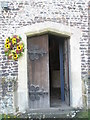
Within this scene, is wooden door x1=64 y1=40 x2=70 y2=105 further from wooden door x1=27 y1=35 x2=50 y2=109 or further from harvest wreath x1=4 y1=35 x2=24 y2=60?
harvest wreath x1=4 y1=35 x2=24 y2=60

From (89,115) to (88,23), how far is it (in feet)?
8.43

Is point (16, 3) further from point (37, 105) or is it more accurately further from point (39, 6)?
point (37, 105)

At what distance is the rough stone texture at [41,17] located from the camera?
5645 mm

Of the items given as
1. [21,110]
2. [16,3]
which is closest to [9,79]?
[21,110]

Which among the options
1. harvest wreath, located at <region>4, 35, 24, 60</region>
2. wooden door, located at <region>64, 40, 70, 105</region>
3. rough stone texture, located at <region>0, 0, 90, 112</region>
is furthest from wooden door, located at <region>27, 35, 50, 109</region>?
wooden door, located at <region>64, 40, 70, 105</region>

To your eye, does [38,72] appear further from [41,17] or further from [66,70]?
[41,17]

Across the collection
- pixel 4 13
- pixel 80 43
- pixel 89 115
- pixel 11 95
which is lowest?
pixel 89 115

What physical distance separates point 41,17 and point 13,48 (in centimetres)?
117

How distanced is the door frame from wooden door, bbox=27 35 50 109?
10.5 inches

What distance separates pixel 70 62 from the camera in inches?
234

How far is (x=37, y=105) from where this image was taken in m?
5.95

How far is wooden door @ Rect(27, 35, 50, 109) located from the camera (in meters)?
5.93

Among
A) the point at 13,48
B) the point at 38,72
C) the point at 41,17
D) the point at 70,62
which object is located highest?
the point at 41,17

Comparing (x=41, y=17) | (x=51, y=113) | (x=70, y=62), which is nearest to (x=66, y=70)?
(x=70, y=62)
